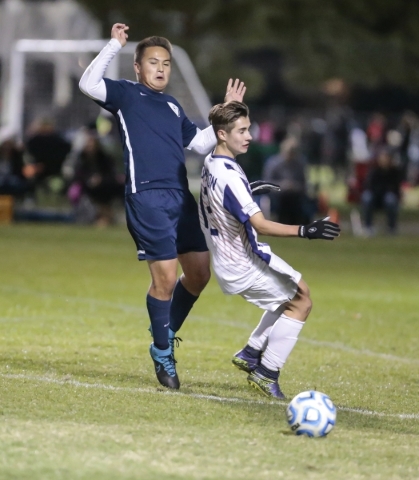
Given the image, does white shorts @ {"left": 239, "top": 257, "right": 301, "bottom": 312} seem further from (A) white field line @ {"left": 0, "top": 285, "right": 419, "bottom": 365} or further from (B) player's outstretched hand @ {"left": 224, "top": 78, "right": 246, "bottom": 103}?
(A) white field line @ {"left": 0, "top": 285, "right": 419, "bottom": 365}

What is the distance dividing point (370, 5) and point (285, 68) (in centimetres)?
639

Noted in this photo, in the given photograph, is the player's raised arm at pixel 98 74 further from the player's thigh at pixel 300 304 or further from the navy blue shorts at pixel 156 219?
the player's thigh at pixel 300 304

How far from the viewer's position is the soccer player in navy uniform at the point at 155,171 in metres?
7.01

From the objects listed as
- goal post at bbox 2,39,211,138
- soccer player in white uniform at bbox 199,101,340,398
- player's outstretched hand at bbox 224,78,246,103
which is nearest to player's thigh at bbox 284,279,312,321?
soccer player in white uniform at bbox 199,101,340,398

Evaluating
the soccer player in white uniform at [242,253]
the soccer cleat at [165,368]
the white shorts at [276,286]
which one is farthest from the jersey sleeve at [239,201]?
the soccer cleat at [165,368]

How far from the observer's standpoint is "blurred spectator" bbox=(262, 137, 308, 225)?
20.7 meters

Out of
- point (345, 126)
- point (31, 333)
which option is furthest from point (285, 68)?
point (31, 333)

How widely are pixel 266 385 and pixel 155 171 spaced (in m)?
1.57

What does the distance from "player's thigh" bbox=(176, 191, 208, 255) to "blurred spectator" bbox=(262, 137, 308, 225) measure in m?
13.4

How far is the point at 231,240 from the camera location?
6.95 metres

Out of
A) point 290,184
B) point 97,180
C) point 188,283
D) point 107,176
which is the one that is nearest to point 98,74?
point 188,283

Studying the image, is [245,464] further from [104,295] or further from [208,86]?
[208,86]

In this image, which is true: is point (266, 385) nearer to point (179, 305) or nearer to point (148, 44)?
point (179, 305)

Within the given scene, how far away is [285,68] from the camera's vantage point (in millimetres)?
46969
